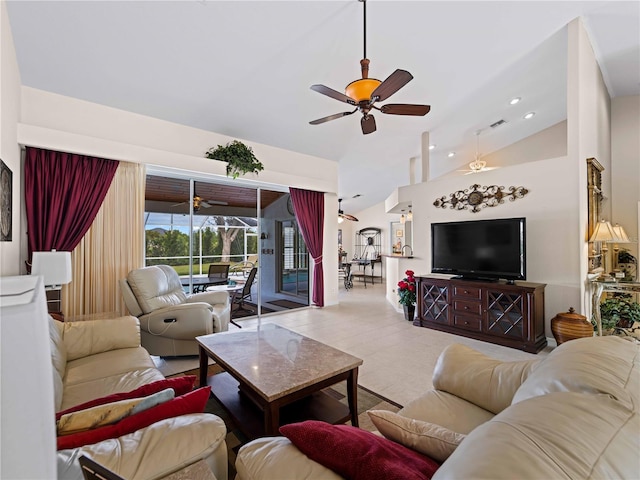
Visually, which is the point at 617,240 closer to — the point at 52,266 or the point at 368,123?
the point at 368,123

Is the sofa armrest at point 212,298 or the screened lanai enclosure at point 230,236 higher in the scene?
the screened lanai enclosure at point 230,236

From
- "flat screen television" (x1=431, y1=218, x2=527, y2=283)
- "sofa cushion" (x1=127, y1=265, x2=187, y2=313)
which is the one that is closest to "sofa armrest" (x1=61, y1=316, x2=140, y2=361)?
"sofa cushion" (x1=127, y1=265, x2=187, y2=313)

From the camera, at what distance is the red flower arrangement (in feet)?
15.3

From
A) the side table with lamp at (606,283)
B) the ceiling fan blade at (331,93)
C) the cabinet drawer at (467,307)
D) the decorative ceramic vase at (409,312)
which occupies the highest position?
the ceiling fan blade at (331,93)

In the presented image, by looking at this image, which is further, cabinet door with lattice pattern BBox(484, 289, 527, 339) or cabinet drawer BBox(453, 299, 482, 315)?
cabinet drawer BBox(453, 299, 482, 315)

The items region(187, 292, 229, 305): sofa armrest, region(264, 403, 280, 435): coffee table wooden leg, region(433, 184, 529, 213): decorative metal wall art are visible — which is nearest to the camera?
region(264, 403, 280, 435): coffee table wooden leg

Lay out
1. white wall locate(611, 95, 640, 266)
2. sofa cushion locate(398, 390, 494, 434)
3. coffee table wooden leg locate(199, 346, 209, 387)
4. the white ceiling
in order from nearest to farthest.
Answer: sofa cushion locate(398, 390, 494, 434), coffee table wooden leg locate(199, 346, 209, 387), the white ceiling, white wall locate(611, 95, 640, 266)

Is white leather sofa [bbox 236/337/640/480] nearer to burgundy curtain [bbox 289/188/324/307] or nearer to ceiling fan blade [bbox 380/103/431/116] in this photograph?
ceiling fan blade [bbox 380/103/431/116]

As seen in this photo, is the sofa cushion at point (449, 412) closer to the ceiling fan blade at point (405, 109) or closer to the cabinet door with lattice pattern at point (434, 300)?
the ceiling fan blade at point (405, 109)

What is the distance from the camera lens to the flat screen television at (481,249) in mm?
3596

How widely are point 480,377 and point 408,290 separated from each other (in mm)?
3263

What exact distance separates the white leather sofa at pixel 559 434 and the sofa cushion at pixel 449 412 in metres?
0.55

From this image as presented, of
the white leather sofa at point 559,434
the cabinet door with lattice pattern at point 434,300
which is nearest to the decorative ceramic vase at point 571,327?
the cabinet door with lattice pattern at point 434,300

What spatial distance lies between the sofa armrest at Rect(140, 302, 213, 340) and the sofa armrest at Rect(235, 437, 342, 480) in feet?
7.59
